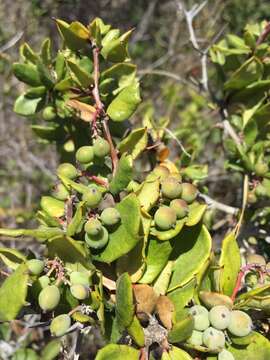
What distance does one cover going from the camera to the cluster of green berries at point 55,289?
0.87 m

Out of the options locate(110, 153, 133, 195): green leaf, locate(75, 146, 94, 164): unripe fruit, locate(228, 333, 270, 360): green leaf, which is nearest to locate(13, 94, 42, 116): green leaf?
locate(75, 146, 94, 164): unripe fruit

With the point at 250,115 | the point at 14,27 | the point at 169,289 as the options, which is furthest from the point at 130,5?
the point at 169,289

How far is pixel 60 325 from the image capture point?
0.90 m

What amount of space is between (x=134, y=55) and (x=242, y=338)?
3.62 metres

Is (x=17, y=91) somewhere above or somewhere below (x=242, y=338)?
→ below

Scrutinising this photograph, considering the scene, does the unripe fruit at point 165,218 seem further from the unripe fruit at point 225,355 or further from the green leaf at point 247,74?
the green leaf at point 247,74

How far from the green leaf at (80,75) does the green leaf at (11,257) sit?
0.41 m

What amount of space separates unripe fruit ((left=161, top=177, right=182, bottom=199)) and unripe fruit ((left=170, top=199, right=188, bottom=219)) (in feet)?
0.04

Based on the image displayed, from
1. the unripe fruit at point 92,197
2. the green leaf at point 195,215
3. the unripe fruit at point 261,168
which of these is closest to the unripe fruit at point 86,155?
the unripe fruit at point 92,197

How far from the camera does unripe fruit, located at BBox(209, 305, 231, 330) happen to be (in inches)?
35.4

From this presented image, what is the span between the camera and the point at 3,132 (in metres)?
3.38

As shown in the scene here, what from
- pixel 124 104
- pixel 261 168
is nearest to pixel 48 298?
pixel 124 104

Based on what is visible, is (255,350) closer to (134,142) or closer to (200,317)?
(200,317)

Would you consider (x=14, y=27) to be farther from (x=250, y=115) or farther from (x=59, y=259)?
(x=59, y=259)
